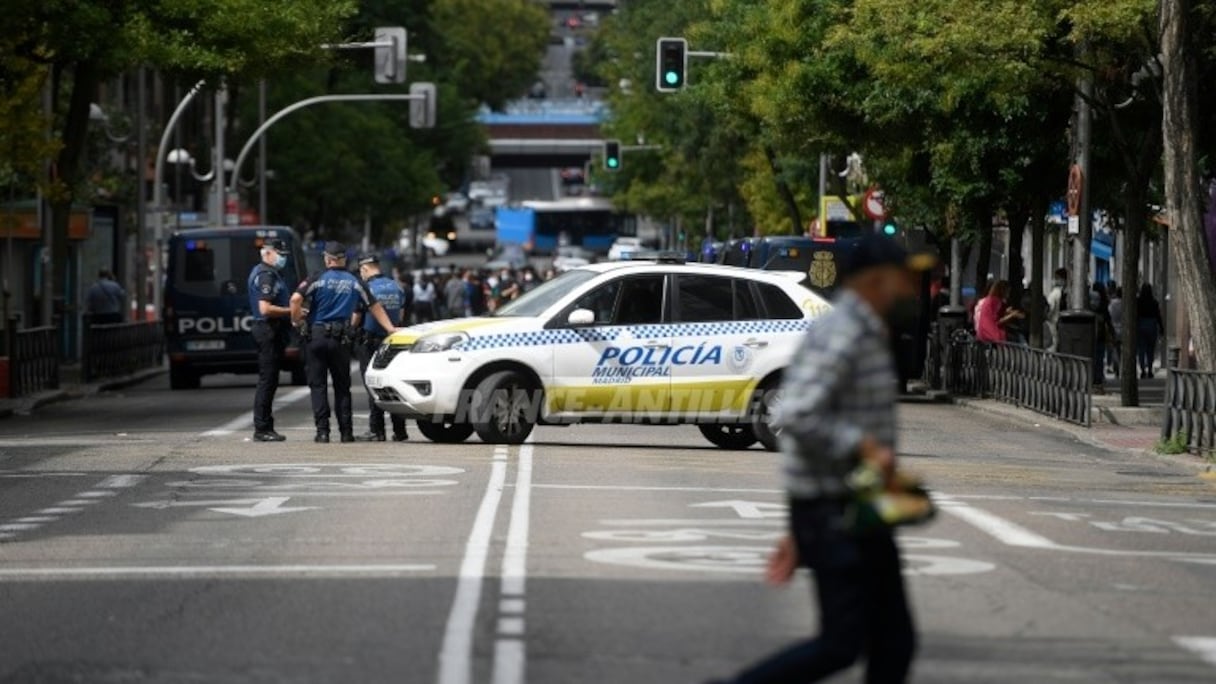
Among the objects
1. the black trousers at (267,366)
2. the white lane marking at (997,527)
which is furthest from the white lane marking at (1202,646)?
the black trousers at (267,366)

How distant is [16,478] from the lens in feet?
69.1

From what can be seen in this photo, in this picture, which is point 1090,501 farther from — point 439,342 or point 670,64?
point 670,64

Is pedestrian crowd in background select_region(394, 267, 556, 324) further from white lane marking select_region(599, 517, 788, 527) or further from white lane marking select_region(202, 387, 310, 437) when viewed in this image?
white lane marking select_region(599, 517, 788, 527)

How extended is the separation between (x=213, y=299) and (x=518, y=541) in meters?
25.4

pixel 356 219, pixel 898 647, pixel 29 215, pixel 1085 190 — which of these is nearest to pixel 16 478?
pixel 898 647

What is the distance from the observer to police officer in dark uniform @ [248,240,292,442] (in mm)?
24844

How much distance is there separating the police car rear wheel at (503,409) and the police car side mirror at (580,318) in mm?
641

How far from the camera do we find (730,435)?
2517 cm

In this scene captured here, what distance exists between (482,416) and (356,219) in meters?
71.9

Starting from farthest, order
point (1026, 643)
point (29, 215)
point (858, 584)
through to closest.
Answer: point (29, 215)
point (1026, 643)
point (858, 584)

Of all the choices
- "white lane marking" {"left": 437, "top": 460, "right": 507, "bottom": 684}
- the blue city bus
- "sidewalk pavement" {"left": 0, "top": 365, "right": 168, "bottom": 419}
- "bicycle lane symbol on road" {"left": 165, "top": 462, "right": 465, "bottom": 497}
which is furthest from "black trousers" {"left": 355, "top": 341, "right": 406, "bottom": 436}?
the blue city bus

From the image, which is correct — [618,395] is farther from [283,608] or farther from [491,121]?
[491,121]

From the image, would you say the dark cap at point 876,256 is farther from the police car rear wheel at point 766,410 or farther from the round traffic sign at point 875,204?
the round traffic sign at point 875,204

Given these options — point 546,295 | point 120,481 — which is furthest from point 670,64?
point 120,481
